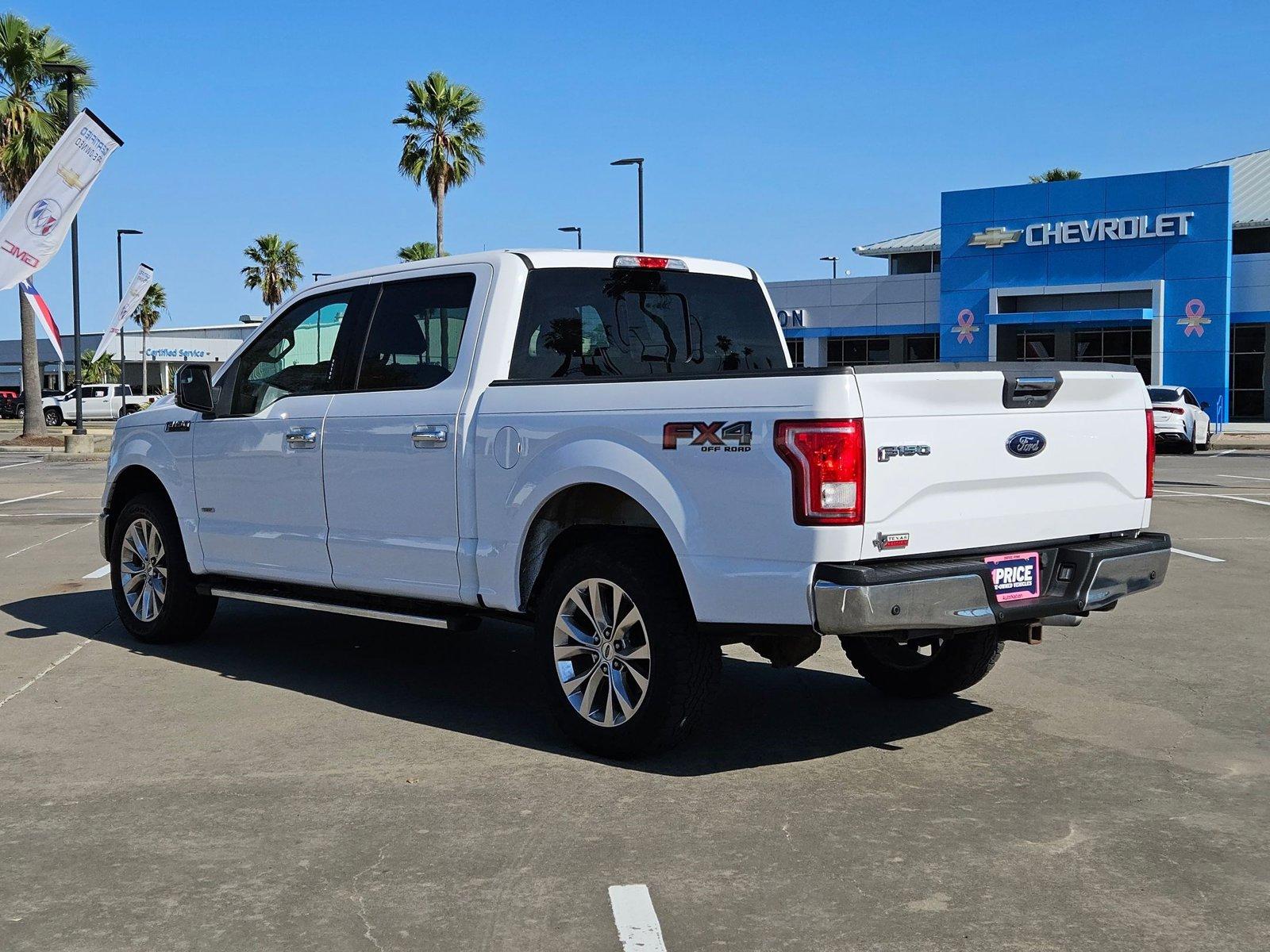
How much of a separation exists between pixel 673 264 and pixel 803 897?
3603mm

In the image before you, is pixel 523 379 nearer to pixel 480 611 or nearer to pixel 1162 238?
pixel 480 611

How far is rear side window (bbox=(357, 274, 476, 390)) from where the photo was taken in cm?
655

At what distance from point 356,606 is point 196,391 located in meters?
1.73

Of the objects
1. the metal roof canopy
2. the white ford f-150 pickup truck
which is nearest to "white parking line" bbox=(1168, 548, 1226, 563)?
the white ford f-150 pickup truck

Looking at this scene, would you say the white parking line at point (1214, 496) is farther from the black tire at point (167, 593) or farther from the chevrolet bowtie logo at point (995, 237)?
the chevrolet bowtie logo at point (995, 237)

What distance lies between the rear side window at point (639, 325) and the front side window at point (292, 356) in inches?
51.5

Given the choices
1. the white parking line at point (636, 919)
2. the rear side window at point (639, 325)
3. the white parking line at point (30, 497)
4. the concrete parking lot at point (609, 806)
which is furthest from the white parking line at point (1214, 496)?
the white parking line at point (636, 919)

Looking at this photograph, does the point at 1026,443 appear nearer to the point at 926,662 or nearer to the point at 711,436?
the point at 711,436

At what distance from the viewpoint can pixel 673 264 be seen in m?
6.93

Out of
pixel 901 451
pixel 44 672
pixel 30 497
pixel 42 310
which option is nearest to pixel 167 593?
pixel 44 672

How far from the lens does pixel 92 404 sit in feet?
178

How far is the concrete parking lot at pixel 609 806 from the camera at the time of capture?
3973 mm

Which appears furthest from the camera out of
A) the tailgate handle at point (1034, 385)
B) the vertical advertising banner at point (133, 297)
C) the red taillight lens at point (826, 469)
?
the vertical advertising banner at point (133, 297)

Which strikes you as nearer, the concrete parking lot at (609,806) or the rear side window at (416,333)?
the concrete parking lot at (609,806)
